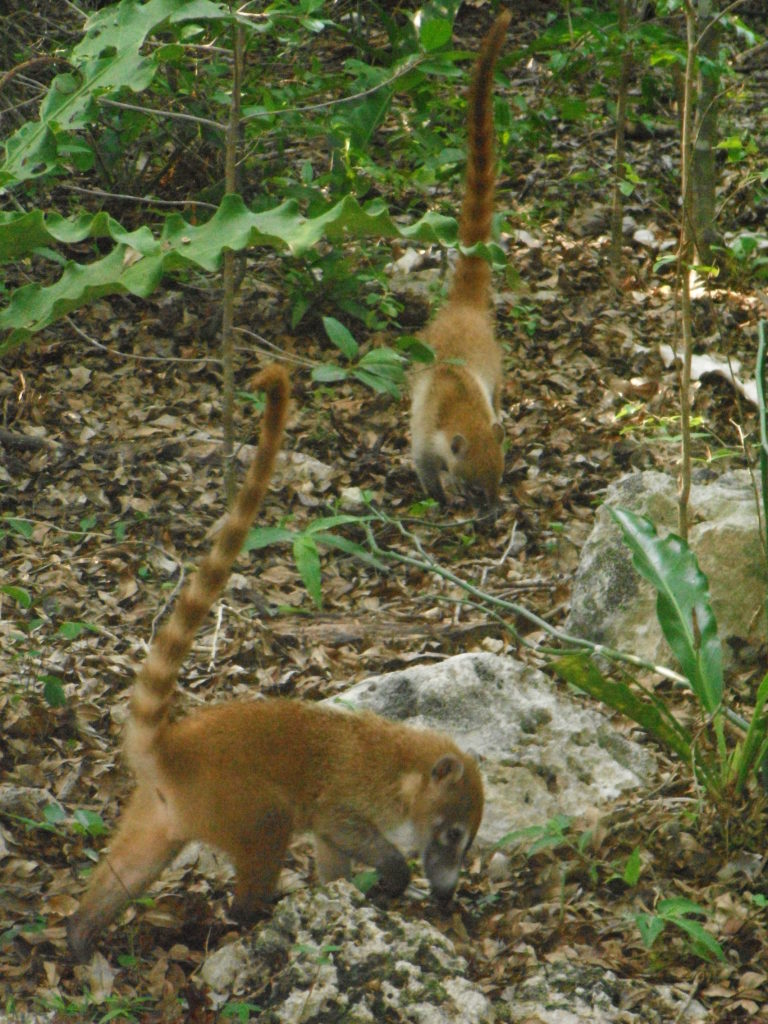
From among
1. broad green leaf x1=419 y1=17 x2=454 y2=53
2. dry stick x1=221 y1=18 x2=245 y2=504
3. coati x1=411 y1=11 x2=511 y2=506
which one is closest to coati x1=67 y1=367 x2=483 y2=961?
dry stick x1=221 y1=18 x2=245 y2=504

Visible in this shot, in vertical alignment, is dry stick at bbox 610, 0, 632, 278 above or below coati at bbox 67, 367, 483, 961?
above

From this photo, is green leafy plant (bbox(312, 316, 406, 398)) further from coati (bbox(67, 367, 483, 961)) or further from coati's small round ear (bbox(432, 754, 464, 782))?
coati's small round ear (bbox(432, 754, 464, 782))

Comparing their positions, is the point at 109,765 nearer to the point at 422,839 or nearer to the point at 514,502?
the point at 422,839

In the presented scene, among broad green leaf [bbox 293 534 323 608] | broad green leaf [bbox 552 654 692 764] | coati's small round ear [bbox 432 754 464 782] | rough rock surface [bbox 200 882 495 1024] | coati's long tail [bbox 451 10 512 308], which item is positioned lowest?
rough rock surface [bbox 200 882 495 1024]

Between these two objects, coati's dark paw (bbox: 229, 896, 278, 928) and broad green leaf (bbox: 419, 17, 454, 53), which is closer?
coati's dark paw (bbox: 229, 896, 278, 928)

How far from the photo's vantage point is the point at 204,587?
3.42m

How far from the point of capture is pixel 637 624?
4941 mm

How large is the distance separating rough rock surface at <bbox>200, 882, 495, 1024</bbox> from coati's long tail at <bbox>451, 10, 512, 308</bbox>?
3.87m

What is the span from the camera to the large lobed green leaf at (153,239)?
3422mm

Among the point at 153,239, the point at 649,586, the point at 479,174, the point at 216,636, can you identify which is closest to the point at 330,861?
the point at 216,636

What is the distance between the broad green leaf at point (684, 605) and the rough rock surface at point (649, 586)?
89 centimetres

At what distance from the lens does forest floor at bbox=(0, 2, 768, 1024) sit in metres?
3.68

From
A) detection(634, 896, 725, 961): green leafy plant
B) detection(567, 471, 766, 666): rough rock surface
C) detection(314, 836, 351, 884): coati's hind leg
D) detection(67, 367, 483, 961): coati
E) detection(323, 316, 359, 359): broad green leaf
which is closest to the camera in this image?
detection(634, 896, 725, 961): green leafy plant

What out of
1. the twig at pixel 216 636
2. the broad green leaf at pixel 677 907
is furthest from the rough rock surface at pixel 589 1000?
the twig at pixel 216 636
